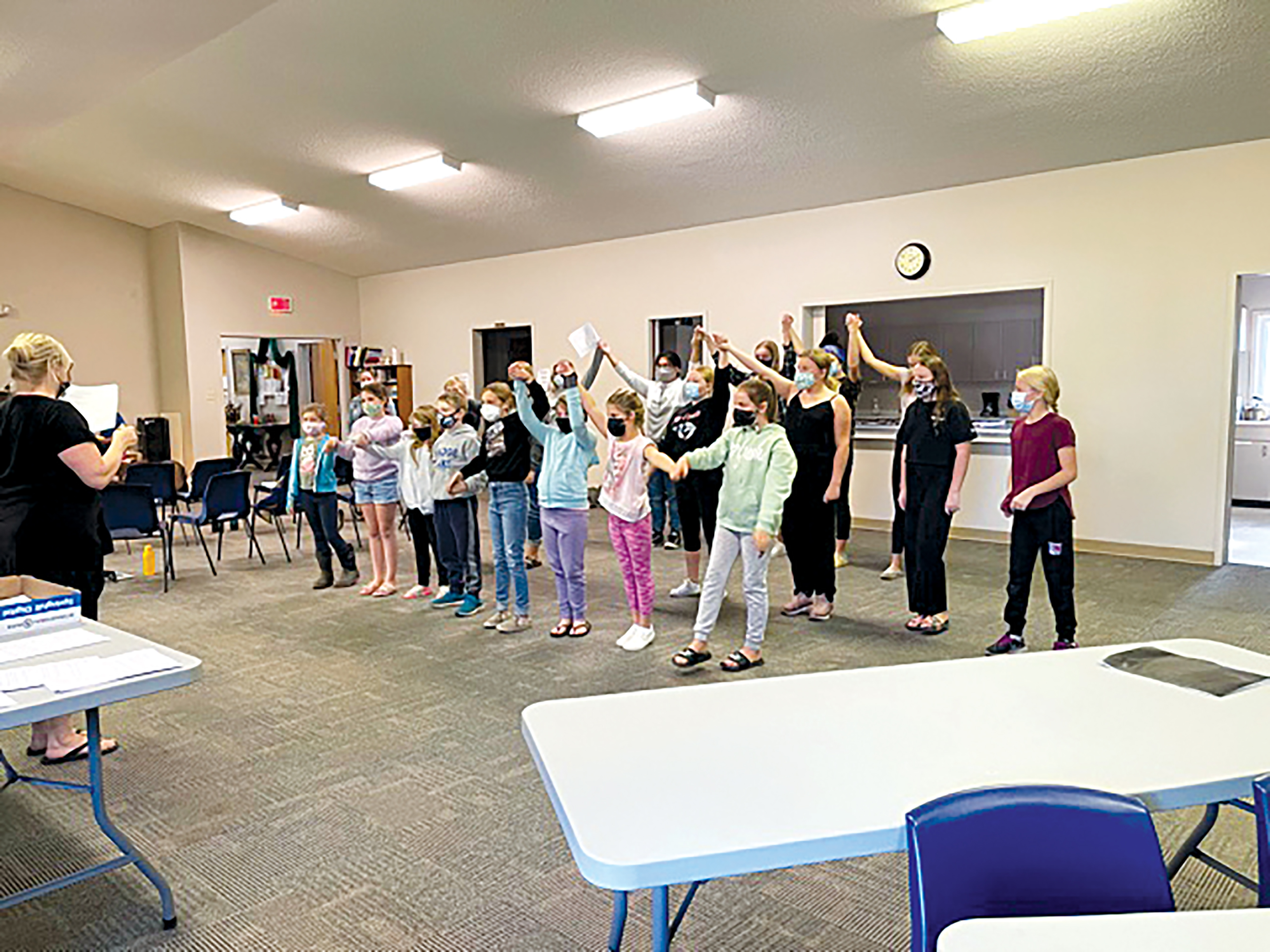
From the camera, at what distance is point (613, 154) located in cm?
739

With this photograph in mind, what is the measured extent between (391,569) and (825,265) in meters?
4.67

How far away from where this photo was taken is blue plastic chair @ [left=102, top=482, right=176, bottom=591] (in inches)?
237

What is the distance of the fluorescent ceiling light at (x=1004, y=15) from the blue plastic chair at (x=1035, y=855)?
4656 mm

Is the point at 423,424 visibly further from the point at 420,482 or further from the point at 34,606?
the point at 34,606

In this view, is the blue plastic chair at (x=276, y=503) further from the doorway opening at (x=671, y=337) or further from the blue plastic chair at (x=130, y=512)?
the doorway opening at (x=671, y=337)

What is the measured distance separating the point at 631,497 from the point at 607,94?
10.6 ft

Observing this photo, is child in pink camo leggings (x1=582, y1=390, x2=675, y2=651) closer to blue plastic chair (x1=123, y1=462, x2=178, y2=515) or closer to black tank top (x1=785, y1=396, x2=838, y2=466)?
black tank top (x1=785, y1=396, x2=838, y2=466)

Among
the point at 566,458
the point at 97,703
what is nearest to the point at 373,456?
the point at 566,458

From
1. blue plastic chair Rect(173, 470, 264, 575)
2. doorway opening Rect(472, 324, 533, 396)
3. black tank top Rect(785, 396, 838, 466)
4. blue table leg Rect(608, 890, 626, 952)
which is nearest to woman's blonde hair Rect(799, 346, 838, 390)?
black tank top Rect(785, 396, 838, 466)

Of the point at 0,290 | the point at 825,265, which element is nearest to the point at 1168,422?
the point at 825,265

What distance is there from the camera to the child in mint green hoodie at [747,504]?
13.0 feet

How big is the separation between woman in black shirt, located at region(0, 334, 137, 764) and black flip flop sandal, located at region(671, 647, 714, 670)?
2420mm

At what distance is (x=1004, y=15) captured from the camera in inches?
187

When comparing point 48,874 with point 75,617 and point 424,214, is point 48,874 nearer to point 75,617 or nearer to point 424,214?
point 75,617
